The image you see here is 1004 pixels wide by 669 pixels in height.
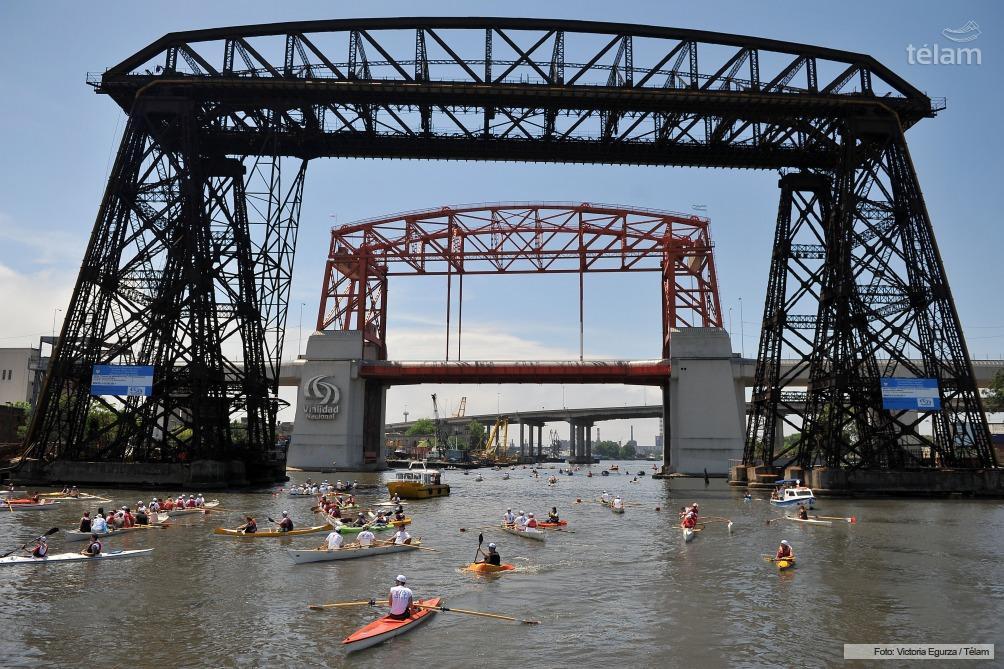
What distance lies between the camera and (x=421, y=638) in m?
20.5

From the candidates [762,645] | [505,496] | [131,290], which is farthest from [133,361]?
[762,645]

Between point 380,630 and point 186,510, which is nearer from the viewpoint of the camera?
point 380,630

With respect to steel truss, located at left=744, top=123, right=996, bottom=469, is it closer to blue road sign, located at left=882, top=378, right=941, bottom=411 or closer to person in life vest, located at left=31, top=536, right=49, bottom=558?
blue road sign, located at left=882, top=378, right=941, bottom=411

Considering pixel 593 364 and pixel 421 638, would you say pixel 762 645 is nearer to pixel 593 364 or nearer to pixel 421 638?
pixel 421 638

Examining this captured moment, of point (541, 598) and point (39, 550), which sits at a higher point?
point (39, 550)

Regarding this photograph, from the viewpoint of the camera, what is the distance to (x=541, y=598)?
Result: 2541 centimetres

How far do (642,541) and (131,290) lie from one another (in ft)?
140

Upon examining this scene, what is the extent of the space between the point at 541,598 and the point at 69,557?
762 inches

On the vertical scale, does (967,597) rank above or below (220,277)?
below

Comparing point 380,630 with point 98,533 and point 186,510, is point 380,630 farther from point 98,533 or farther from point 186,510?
point 186,510

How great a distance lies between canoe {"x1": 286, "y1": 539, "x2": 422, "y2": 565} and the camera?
102 feet

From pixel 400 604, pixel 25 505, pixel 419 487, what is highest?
pixel 419 487

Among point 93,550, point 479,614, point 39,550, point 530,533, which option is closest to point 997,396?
point 530,533

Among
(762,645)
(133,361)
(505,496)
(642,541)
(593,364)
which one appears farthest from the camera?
(593,364)
